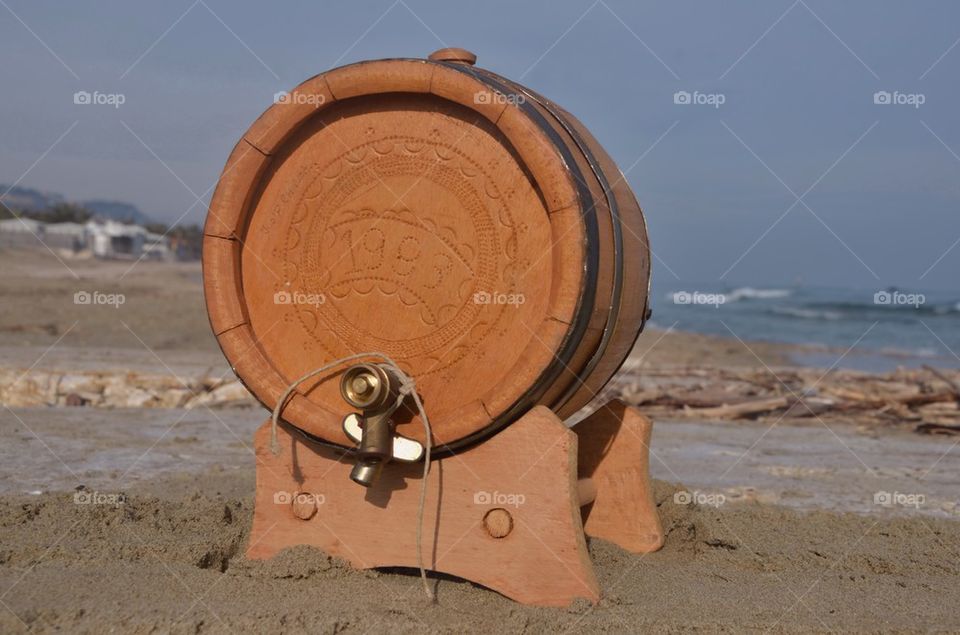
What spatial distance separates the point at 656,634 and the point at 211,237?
2.20m

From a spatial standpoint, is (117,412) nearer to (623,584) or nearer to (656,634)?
(623,584)

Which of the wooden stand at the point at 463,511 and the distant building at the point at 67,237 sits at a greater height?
the wooden stand at the point at 463,511

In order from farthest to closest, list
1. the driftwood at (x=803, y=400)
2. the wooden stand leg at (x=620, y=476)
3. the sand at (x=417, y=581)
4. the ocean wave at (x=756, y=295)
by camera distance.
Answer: the ocean wave at (x=756, y=295)
the driftwood at (x=803, y=400)
the wooden stand leg at (x=620, y=476)
the sand at (x=417, y=581)

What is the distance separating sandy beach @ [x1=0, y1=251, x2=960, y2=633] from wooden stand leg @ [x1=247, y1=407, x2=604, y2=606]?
102 millimetres

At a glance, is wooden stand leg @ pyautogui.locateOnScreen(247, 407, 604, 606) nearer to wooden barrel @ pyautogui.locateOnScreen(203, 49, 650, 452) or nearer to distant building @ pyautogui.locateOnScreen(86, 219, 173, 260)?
wooden barrel @ pyautogui.locateOnScreen(203, 49, 650, 452)

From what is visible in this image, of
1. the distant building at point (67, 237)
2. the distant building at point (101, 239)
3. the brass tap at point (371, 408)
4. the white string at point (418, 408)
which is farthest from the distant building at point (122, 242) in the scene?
the brass tap at point (371, 408)

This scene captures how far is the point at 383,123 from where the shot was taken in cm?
358

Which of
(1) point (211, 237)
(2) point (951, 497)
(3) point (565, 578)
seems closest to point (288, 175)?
(1) point (211, 237)

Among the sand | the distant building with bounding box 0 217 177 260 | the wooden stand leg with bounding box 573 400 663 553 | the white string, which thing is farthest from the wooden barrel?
the distant building with bounding box 0 217 177 260

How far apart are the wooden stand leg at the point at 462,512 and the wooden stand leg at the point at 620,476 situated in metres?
0.85

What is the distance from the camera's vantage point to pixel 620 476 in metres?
4.17

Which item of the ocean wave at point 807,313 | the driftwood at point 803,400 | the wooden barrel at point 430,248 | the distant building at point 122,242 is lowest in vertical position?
the ocean wave at point 807,313

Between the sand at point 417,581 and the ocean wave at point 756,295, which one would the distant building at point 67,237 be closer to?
the ocean wave at point 756,295

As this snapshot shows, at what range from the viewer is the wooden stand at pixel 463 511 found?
3285 millimetres
